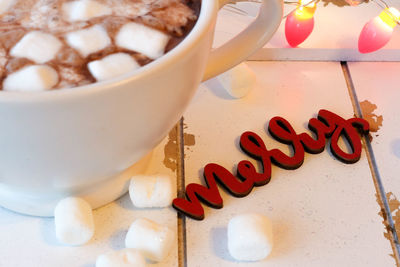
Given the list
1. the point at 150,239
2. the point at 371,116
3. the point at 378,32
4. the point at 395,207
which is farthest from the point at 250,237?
the point at 378,32

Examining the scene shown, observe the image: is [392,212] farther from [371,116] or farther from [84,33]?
[84,33]

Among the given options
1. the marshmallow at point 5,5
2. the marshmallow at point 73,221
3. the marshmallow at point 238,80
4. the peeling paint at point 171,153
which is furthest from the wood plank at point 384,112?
the marshmallow at point 5,5

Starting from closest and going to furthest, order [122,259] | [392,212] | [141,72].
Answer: [141,72], [122,259], [392,212]

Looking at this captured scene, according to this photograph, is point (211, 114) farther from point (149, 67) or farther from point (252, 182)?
point (149, 67)

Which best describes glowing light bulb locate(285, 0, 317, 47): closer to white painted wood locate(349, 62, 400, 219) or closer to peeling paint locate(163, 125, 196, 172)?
white painted wood locate(349, 62, 400, 219)

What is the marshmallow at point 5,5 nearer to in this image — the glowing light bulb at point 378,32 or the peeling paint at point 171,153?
the peeling paint at point 171,153

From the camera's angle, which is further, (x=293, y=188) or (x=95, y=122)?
(x=293, y=188)

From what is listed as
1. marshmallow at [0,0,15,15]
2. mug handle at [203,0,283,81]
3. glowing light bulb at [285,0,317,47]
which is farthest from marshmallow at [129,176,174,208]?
glowing light bulb at [285,0,317,47]

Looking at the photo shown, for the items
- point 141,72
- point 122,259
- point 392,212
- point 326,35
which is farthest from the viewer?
point 326,35
